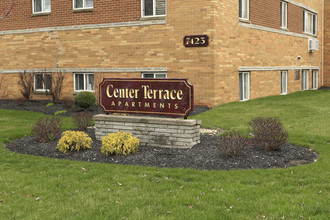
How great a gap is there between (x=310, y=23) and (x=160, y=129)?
2200 centimetres

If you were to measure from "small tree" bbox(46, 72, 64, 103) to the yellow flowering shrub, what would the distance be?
1048 centimetres

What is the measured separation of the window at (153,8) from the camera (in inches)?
733

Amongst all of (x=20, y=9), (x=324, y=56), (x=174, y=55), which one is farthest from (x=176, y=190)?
(x=324, y=56)

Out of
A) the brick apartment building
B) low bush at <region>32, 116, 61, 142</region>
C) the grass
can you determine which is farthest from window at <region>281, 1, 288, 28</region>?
low bush at <region>32, 116, 61, 142</region>

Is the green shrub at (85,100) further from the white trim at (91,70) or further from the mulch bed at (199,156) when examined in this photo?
the mulch bed at (199,156)

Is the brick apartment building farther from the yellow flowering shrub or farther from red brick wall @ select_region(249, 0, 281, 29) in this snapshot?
the yellow flowering shrub

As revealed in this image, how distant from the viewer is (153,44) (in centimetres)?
1864

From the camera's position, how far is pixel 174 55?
18.2 m

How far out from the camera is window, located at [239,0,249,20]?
20070 millimetres

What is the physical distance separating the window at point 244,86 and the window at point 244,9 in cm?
265

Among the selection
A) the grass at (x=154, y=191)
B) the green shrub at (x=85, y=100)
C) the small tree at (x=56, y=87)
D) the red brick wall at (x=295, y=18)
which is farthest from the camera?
the red brick wall at (x=295, y=18)

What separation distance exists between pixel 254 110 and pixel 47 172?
10499 millimetres

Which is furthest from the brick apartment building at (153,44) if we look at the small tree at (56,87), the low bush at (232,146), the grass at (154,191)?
the grass at (154,191)

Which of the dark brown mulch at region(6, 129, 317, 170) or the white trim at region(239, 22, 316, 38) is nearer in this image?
the dark brown mulch at region(6, 129, 317, 170)
